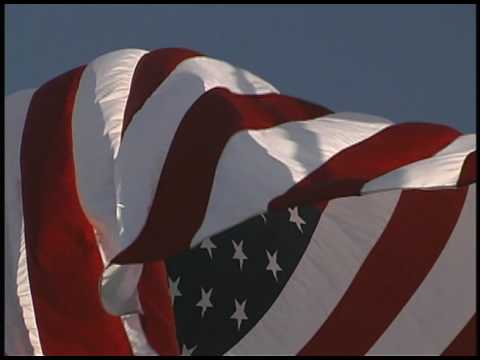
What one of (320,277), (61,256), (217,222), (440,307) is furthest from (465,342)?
(61,256)

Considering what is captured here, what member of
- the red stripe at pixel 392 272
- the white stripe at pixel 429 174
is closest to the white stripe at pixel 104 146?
the red stripe at pixel 392 272

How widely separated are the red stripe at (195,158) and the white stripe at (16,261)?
3.55ft

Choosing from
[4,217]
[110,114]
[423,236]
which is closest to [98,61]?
[110,114]

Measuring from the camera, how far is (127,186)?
8430mm

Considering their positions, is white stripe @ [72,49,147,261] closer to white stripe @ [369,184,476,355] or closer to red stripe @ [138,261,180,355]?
red stripe @ [138,261,180,355]

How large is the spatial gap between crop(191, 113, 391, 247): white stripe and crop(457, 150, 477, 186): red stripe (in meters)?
0.76

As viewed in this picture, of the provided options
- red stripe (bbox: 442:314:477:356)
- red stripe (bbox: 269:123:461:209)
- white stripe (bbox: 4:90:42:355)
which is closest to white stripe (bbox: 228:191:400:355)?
red stripe (bbox: 442:314:477:356)

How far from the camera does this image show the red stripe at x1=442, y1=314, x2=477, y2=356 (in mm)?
9102

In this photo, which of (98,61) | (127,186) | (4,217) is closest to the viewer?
(127,186)

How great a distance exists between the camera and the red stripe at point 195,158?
26.5 ft

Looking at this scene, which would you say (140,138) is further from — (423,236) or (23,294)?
(423,236)

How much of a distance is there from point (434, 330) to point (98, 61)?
274cm

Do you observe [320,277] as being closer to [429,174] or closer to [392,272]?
[392,272]

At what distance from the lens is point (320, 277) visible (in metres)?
9.26
